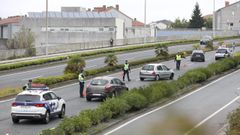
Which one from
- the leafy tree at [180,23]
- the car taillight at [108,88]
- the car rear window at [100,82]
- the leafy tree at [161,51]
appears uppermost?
the leafy tree at [180,23]

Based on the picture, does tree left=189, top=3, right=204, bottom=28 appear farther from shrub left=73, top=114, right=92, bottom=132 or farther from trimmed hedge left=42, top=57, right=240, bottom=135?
shrub left=73, top=114, right=92, bottom=132

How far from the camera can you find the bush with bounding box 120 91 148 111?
24.4 metres

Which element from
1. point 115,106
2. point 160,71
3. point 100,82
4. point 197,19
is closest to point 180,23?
point 197,19

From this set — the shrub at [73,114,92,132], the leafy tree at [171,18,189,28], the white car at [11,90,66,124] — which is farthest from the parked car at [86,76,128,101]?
the leafy tree at [171,18,189,28]

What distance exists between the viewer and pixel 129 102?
80.0 ft

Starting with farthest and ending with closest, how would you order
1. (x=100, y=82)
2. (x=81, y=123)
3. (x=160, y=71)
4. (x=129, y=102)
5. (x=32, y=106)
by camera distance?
(x=160, y=71), (x=100, y=82), (x=129, y=102), (x=32, y=106), (x=81, y=123)

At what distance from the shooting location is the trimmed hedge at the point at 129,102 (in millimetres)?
17766

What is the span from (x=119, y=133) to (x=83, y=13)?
9853cm

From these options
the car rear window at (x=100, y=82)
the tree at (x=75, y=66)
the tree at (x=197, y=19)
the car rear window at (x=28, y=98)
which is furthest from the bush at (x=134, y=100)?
the tree at (x=197, y=19)

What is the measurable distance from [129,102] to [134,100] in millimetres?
313

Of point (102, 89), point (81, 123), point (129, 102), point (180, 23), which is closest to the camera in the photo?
point (81, 123)

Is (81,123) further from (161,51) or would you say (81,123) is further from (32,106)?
(161,51)

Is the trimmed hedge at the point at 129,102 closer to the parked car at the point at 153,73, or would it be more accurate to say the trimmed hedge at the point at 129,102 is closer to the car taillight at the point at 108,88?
the car taillight at the point at 108,88

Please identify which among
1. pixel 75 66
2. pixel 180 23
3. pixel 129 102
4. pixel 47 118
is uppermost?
pixel 180 23
